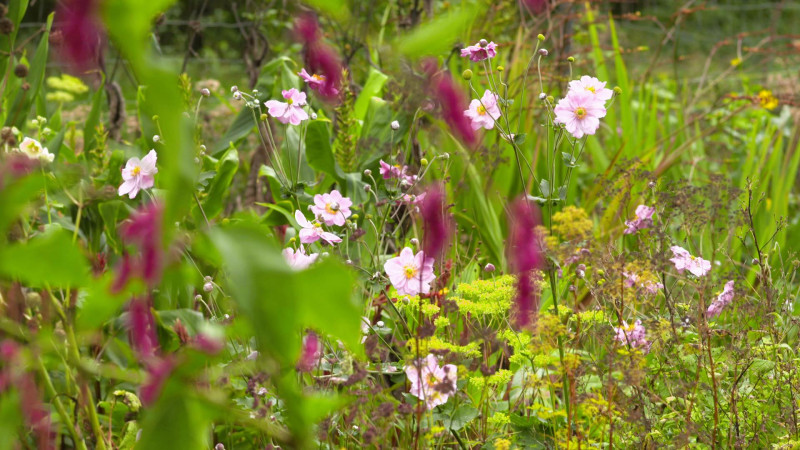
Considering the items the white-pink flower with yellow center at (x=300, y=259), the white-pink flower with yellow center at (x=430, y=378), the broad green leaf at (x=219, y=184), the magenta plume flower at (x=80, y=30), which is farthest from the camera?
the broad green leaf at (x=219, y=184)

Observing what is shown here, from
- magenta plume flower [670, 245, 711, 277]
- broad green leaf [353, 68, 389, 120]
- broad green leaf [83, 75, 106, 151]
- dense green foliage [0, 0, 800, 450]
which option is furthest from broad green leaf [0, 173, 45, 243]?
broad green leaf [83, 75, 106, 151]

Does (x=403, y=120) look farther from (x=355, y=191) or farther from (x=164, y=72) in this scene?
(x=164, y=72)

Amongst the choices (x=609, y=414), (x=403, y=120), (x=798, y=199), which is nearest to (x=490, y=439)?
(x=609, y=414)

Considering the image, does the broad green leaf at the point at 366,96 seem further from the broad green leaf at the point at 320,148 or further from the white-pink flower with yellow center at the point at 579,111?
the white-pink flower with yellow center at the point at 579,111

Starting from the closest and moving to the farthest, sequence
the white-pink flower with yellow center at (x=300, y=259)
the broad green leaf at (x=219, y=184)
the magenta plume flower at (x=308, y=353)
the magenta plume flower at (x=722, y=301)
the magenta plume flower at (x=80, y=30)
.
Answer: the magenta plume flower at (x=80, y=30) → the magenta plume flower at (x=308, y=353) → the white-pink flower with yellow center at (x=300, y=259) → the magenta plume flower at (x=722, y=301) → the broad green leaf at (x=219, y=184)

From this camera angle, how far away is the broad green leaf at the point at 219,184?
6.86 feet

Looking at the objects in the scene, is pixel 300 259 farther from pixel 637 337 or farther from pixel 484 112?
pixel 637 337

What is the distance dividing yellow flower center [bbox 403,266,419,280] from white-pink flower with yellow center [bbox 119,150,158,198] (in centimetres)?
53

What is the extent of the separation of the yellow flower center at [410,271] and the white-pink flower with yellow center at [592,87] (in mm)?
443

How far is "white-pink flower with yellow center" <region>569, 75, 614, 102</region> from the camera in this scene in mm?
1504

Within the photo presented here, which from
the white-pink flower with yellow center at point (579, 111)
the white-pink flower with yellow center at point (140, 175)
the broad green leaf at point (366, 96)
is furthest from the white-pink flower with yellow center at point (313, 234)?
the broad green leaf at point (366, 96)

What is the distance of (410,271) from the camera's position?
1477 millimetres

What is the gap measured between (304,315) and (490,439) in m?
1.30

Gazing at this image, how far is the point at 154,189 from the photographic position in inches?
72.0
